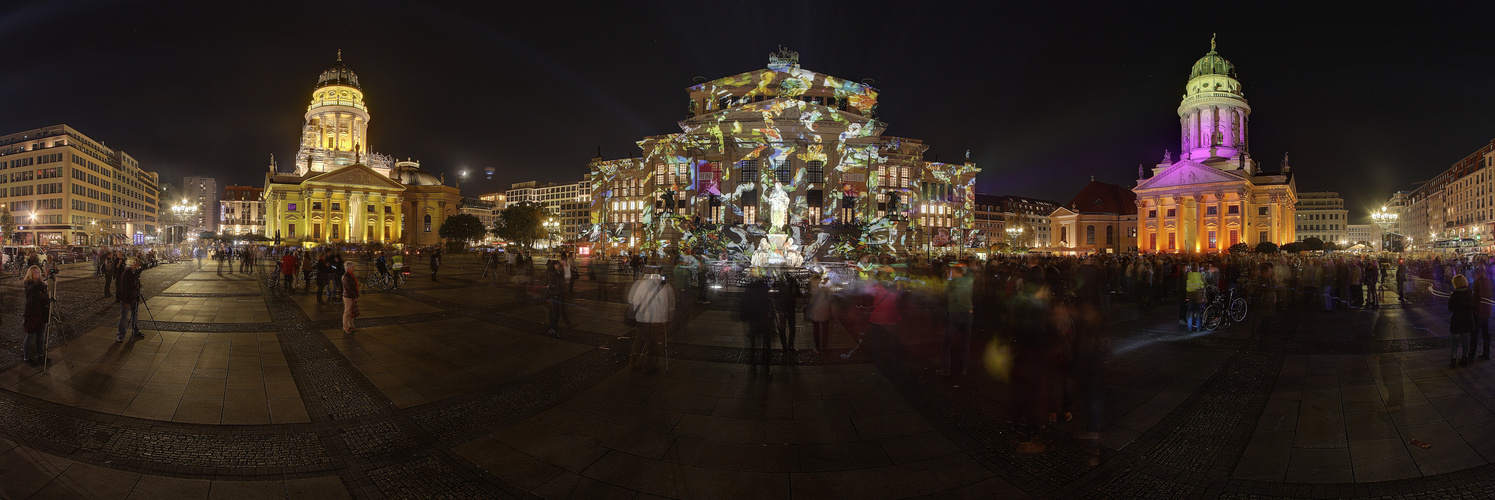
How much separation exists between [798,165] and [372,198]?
6544 centimetres

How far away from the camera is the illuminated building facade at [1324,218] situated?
123 meters

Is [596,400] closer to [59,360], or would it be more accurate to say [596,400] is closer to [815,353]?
[815,353]

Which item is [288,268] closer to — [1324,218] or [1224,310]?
[1224,310]

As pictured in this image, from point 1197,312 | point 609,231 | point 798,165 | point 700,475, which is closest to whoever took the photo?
point 700,475

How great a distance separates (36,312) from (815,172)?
49824 millimetres

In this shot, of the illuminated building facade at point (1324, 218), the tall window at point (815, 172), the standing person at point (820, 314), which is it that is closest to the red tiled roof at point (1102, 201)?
the tall window at point (815, 172)

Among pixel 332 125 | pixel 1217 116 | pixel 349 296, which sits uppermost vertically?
pixel 332 125

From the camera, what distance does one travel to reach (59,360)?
7.96 metres

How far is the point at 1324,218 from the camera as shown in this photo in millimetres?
123375

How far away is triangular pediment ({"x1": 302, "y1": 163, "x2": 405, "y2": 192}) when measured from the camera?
76.7m

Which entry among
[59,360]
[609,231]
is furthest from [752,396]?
[609,231]

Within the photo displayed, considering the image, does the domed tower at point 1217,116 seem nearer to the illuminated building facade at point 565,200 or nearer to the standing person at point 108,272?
the standing person at point 108,272

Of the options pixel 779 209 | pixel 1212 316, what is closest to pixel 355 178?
pixel 779 209

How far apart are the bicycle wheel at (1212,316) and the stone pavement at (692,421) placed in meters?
1.78
